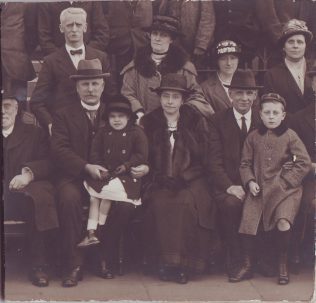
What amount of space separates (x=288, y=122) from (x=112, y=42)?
5.55ft

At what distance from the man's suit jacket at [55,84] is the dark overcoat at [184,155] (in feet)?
2.25

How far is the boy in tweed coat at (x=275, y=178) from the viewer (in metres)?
11.3

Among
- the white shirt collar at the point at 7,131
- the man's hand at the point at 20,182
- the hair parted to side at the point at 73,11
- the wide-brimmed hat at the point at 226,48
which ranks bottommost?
the man's hand at the point at 20,182

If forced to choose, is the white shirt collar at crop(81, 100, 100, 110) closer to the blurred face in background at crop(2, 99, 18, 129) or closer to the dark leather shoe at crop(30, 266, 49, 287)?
the blurred face in background at crop(2, 99, 18, 129)

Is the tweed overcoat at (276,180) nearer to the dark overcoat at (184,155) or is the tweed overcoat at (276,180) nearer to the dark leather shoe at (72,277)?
the dark overcoat at (184,155)

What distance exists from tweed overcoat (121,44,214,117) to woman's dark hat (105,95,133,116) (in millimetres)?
75

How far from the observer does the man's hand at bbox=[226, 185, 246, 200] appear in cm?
1130

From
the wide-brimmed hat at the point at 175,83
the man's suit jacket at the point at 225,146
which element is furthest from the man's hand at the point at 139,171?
the wide-brimmed hat at the point at 175,83

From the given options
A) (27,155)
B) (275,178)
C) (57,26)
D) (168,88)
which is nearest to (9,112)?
(27,155)

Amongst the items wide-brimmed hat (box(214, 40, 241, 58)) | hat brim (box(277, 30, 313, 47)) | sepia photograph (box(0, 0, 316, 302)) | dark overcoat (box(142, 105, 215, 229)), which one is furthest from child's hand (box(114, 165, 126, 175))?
hat brim (box(277, 30, 313, 47))

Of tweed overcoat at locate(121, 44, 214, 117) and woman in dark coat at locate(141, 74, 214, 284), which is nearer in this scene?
woman in dark coat at locate(141, 74, 214, 284)

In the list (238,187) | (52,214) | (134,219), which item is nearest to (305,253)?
(238,187)

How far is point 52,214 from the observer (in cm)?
1121

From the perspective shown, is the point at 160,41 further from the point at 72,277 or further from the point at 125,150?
the point at 72,277
